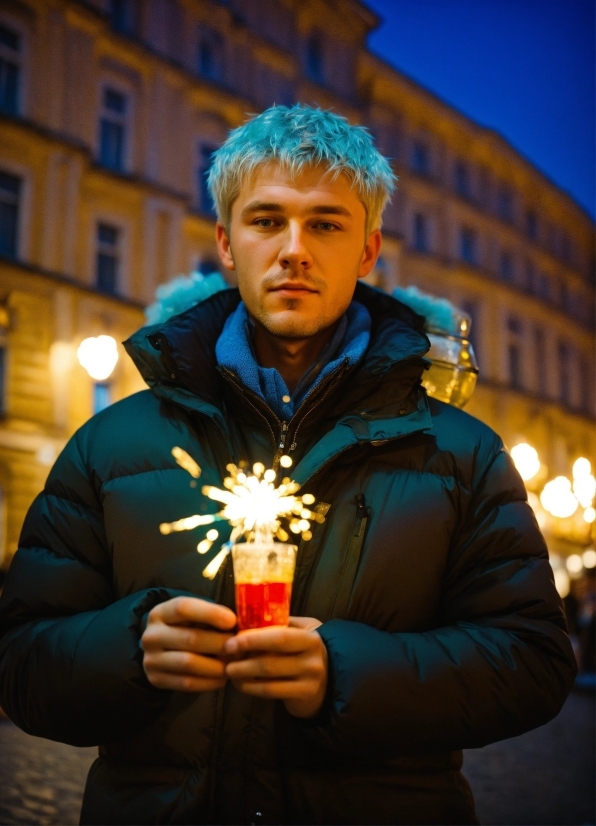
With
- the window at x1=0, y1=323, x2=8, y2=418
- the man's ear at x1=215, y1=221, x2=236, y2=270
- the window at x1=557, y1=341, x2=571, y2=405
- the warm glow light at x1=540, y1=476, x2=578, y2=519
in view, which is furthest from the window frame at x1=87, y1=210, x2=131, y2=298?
the window at x1=557, y1=341, x2=571, y2=405

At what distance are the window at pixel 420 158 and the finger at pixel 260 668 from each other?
2167cm

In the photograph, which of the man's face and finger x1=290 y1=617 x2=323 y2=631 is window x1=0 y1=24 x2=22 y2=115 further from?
finger x1=290 y1=617 x2=323 y2=631

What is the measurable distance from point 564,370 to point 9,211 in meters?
18.0

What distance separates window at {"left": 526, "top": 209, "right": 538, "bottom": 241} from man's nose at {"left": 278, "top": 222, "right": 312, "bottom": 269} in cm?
2475

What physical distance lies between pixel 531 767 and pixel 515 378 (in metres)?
19.7

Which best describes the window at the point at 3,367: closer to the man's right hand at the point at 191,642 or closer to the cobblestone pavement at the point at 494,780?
the cobblestone pavement at the point at 494,780

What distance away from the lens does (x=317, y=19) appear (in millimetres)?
18250

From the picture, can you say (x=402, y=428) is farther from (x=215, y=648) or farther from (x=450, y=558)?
(x=215, y=648)

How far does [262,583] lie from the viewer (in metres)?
1.31

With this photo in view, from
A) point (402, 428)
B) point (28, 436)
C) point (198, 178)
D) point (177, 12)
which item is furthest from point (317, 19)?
point (402, 428)

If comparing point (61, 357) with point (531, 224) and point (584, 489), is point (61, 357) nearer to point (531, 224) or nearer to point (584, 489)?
point (584, 489)

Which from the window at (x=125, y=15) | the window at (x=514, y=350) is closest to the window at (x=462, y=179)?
the window at (x=514, y=350)

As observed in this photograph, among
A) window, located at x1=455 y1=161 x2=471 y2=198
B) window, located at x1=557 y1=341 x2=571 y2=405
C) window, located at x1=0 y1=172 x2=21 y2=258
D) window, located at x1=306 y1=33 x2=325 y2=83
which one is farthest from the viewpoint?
window, located at x1=557 y1=341 x2=571 y2=405

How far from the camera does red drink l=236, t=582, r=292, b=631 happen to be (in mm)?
1301
